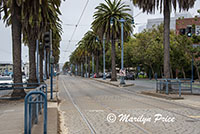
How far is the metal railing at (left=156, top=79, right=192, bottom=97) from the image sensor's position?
20672 mm

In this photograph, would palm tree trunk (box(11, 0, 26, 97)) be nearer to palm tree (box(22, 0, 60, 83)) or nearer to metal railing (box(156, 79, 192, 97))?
palm tree (box(22, 0, 60, 83))

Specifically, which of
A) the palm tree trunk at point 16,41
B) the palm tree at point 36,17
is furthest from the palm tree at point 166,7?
the palm tree trunk at point 16,41

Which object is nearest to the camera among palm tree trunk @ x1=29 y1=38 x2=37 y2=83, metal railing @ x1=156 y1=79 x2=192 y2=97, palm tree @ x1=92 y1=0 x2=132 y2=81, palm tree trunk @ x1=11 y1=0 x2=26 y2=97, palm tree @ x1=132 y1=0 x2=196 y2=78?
palm tree trunk @ x1=11 y1=0 x2=26 y2=97

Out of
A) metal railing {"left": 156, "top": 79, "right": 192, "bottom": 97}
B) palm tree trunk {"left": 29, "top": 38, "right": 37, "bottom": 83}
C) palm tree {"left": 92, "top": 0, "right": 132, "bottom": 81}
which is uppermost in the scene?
palm tree {"left": 92, "top": 0, "right": 132, "bottom": 81}

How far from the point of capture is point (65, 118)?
12.4 metres

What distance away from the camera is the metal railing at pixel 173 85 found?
20.7 m

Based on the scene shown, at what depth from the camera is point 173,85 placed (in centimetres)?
2117

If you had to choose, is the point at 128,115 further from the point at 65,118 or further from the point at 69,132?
the point at 69,132

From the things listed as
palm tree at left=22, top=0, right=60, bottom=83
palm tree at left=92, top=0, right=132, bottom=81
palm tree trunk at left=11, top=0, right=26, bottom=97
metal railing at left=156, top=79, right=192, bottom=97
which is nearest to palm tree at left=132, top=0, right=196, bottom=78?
metal railing at left=156, top=79, right=192, bottom=97

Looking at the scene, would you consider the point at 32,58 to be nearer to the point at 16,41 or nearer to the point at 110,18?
the point at 16,41

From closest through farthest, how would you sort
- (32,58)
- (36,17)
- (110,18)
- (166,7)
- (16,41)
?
(16,41), (36,17), (166,7), (32,58), (110,18)

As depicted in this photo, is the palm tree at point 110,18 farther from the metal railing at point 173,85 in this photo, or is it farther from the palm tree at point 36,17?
the metal railing at point 173,85

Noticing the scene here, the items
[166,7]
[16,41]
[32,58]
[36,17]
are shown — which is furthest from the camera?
[32,58]

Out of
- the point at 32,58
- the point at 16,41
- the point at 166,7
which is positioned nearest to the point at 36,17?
the point at 16,41
